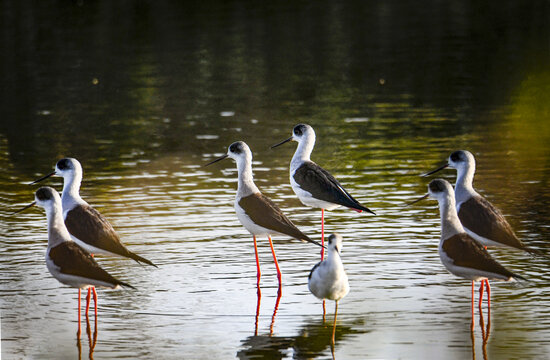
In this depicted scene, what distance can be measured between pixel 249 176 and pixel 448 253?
2.94 meters

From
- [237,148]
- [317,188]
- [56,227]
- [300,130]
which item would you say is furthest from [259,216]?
[300,130]

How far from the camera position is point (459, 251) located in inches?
421

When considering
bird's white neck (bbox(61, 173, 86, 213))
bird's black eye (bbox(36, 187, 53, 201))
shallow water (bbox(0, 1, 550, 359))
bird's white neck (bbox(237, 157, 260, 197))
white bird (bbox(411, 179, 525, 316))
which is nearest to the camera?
white bird (bbox(411, 179, 525, 316))

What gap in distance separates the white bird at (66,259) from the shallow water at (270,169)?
0.54 m

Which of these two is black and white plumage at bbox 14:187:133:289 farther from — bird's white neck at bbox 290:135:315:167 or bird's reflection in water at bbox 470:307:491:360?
bird's white neck at bbox 290:135:315:167

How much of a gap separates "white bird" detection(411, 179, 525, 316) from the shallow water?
0.49 metres

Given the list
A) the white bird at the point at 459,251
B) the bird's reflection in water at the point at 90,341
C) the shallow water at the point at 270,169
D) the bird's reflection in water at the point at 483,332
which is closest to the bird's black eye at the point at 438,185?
the white bird at the point at 459,251

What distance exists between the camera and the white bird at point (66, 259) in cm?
1038

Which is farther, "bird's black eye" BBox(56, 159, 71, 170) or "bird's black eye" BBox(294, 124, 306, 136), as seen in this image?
"bird's black eye" BBox(294, 124, 306, 136)

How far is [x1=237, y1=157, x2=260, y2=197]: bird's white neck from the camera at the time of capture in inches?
499

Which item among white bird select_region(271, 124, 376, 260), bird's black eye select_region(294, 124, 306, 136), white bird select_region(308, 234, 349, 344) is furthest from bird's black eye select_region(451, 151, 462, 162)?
white bird select_region(308, 234, 349, 344)

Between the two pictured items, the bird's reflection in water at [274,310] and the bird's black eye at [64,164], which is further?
the bird's black eye at [64,164]

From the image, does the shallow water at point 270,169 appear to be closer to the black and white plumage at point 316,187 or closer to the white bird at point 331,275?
the white bird at point 331,275

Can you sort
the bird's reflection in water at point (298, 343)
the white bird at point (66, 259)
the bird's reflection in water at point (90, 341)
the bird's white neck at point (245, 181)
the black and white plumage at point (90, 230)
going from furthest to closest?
the bird's white neck at point (245, 181) → the black and white plumage at point (90, 230) → the white bird at point (66, 259) → the bird's reflection in water at point (90, 341) → the bird's reflection in water at point (298, 343)
